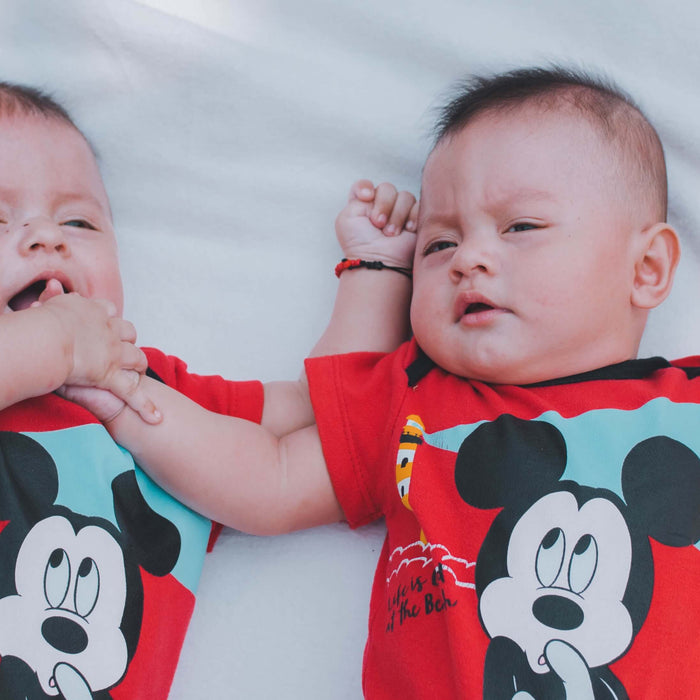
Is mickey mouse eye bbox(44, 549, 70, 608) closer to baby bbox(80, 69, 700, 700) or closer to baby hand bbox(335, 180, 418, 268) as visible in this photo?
baby bbox(80, 69, 700, 700)

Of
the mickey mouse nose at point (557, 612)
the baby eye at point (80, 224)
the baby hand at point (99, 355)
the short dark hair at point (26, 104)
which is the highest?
the short dark hair at point (26, 104)

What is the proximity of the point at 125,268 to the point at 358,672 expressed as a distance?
2.74ft

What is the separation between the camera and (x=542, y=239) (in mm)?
1164

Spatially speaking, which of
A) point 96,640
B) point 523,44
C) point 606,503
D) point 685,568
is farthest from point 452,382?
point 523,44

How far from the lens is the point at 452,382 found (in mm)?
1237

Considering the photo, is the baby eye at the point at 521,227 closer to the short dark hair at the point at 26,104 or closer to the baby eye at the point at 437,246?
the baby eye at the point at 437,246

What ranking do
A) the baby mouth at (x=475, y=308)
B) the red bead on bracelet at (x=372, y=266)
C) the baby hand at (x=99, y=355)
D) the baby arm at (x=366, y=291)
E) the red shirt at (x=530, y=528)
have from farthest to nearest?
the red bead on bracelet at (x=372, y=266) → the baby arm at (x=366, y=291) → the baby mouth at (x=475, y=308) → the baby hand at (x=99, y=355) → the red shirt at (x=530, y=528)

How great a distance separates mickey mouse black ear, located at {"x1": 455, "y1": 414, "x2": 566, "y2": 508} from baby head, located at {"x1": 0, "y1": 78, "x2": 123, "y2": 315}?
616mm

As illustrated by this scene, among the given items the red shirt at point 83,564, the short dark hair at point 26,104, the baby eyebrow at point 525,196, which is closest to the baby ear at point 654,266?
the baby eyebrow at point 525,196

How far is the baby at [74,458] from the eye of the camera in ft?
3.39

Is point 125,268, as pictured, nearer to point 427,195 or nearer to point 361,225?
point 361,225

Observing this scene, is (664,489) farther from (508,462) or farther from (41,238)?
(41,238)

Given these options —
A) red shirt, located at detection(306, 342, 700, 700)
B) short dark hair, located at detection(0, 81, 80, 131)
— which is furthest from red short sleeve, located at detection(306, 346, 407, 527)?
short dark hair, located at detection(0, 81, 80, 131)

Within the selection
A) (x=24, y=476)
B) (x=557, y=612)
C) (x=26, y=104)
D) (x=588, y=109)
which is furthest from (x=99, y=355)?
(x=588, y=109)
